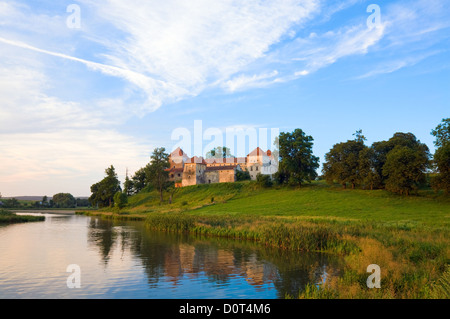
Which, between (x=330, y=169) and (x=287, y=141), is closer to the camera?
(x=330, y=169)

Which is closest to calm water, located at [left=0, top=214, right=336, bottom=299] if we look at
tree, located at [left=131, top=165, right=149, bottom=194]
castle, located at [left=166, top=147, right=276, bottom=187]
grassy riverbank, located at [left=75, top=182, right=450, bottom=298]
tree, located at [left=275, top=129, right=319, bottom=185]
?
grassy riverbank, located at [left=75, top=182, right=450, bottom=298]

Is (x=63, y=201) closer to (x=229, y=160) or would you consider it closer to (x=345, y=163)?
(x=229, y=160)

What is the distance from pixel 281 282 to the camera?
19719 millimetres

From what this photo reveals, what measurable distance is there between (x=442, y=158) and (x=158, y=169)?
242ft

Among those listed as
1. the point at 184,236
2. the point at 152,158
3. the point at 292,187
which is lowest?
the point at 184,236

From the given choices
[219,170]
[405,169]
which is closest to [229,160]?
[219,170]

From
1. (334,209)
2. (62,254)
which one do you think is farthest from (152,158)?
(62,254)

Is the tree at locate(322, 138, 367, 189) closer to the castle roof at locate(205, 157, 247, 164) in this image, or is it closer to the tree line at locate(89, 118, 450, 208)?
the tree line at locate(89, 118, 450, 208)

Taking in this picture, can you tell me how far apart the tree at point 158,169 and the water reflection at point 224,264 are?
63.1 m

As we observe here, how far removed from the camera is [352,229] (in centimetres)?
3142

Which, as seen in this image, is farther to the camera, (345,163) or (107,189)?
(107,189)

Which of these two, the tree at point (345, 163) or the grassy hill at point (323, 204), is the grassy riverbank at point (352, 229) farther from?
the tree at point (345, 163)

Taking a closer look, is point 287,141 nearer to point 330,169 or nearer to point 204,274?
point 330,169

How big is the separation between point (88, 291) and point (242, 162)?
11741 cm
